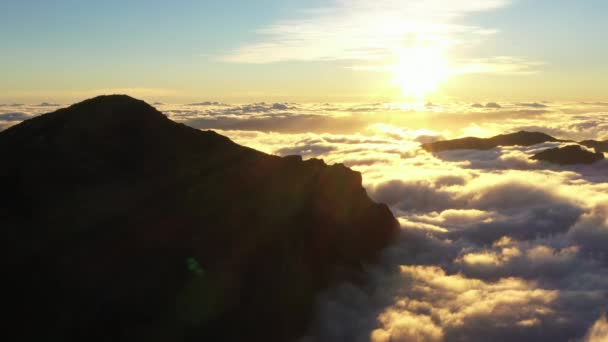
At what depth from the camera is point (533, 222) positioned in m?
132

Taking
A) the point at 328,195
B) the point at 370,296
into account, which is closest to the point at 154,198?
the point at 328,195

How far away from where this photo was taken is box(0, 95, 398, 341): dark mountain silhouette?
96.8 ft

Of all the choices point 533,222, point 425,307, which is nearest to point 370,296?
point 425,307

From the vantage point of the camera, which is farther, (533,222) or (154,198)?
(533,222)

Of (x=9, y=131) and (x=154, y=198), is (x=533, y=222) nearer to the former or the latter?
(x=154, y=198)

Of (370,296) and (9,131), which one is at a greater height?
(9,131)

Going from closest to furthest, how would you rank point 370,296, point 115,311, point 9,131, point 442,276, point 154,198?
point 115,311
point 154,198
point 9,131
point 370,296
point 442,276

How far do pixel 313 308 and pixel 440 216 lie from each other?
11359 cm

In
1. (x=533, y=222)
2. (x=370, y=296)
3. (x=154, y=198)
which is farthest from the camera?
(x=533, y=222)

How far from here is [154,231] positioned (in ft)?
121

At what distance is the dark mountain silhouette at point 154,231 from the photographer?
29.5 m

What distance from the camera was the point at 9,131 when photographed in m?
46.9

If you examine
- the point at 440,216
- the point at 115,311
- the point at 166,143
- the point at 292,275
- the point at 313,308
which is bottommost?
the point at 440,216

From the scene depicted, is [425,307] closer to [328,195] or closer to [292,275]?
[328,195]
